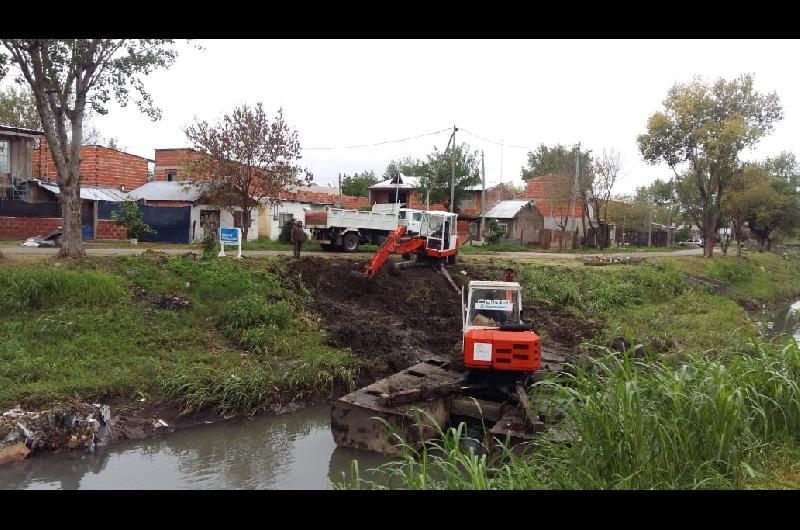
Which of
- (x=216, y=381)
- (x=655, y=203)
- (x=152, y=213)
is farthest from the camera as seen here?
(x=655, y=203)

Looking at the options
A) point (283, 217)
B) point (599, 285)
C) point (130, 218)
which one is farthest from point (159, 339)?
point (283, 217)

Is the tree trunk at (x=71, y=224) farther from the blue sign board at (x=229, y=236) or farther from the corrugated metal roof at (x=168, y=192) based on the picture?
the corrugated metal roof at (x=168, y=192)

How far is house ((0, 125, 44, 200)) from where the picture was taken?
27.7 m

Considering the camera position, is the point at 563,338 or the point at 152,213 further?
the point at 152,213

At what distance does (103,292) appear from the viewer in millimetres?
15148

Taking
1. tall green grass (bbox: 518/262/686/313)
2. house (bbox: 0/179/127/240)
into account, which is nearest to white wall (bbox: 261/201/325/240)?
house (bbox: 0/179/127/240)

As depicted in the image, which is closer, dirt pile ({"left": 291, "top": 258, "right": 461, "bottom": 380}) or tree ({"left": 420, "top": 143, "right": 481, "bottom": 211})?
dirt pile ({"left": 291, "top": 258, "right": 461, "bottom": 380})

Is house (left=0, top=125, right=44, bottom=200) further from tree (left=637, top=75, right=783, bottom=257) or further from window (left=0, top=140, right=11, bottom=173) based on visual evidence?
tree (left=637, top=75, right=783, bottom=257)

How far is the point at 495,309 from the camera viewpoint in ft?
37.4

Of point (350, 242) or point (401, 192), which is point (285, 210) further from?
point (401, 192)
